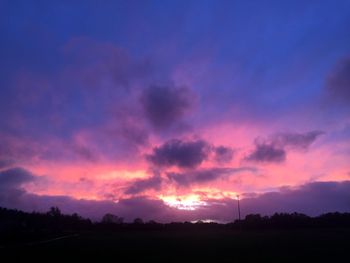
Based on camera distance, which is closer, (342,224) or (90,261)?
(90,261)

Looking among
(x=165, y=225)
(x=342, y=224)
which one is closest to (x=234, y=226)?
(x=165, y=225)

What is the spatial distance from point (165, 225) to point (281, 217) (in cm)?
→ 3581

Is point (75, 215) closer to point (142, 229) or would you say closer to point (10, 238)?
point (142, 229)

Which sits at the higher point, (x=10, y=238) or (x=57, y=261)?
(x=10, y=238)

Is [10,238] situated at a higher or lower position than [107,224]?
lower

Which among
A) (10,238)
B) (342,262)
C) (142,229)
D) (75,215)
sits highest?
(75,215)

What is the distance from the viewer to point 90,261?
93.8 ft

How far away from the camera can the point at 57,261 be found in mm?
28906

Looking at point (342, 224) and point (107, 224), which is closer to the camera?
point (342, 224)

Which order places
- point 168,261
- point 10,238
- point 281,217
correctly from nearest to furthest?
point 168,261 < point 10,238 < point 281,217

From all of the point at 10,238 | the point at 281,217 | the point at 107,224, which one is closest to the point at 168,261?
the point at 10,238

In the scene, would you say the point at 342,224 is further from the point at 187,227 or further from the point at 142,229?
the point at 142,229

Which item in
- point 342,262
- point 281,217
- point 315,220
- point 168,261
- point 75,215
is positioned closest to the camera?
point 342,262

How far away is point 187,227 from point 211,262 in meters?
88.9
